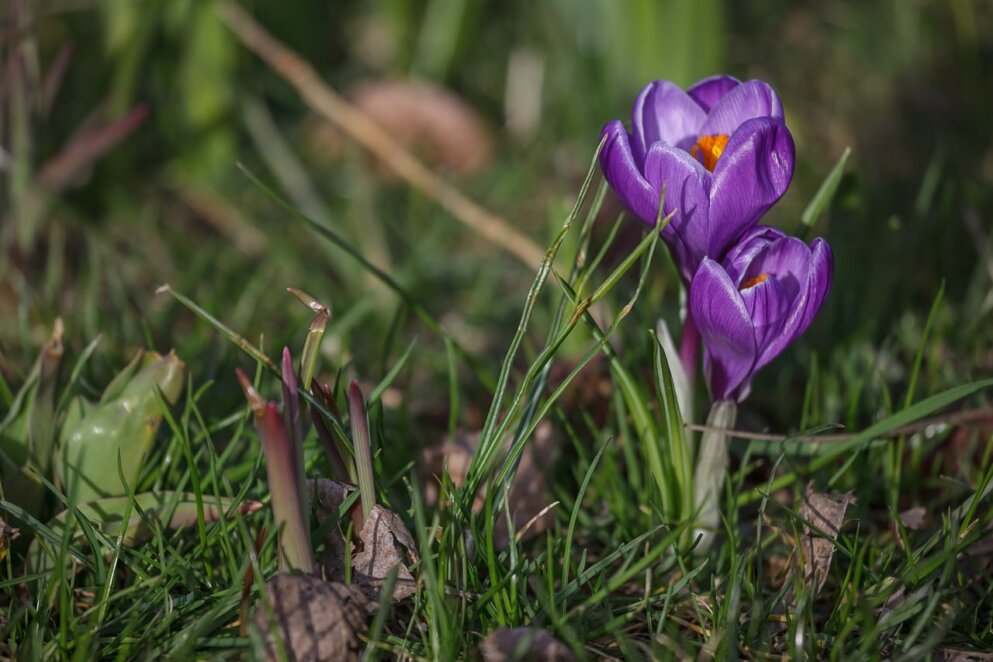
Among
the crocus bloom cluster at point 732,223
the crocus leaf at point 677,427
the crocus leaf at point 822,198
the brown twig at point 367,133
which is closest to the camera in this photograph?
the crocus bloom cluster at point 732,223

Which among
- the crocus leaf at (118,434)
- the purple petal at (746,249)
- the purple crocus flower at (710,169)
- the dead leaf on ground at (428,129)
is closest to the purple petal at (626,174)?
the purple crocus flower at (710,169)

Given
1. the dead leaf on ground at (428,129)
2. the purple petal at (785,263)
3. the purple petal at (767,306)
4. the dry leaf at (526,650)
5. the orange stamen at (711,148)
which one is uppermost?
the orange stamen at (711,148)

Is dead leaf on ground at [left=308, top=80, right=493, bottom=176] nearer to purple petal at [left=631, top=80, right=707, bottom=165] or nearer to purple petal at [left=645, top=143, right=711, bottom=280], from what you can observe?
purple petal at [left=631, top=80, right=707, bottom=165]

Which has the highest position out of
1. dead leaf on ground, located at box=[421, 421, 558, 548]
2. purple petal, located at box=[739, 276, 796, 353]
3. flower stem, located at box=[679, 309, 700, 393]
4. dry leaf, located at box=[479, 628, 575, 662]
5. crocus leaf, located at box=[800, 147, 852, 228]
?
crocus leaf, located at box=[800, 147, 852, 228]

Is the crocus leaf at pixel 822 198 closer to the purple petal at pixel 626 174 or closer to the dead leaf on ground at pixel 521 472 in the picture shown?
the purple petal at pixel 626 174

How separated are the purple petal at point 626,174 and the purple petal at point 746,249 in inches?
4.0

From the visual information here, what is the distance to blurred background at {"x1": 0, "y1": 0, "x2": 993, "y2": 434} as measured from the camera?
5.86 ft

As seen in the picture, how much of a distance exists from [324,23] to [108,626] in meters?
Result: 2.34

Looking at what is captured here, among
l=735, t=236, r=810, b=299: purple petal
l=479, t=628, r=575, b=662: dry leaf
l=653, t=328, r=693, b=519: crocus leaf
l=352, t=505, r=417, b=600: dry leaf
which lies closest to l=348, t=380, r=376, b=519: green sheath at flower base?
l=352, t=505, r=417, b=600: dry leaf

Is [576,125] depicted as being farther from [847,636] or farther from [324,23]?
[847,636]

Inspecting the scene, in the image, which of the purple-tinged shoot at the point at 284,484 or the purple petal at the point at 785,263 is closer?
the purple-tinged shoot at the point at 284,484

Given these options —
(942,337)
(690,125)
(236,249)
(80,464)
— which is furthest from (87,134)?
(942,337)

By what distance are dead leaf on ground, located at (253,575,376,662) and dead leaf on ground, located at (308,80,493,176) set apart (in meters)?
1.93

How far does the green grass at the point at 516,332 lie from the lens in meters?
1.15
